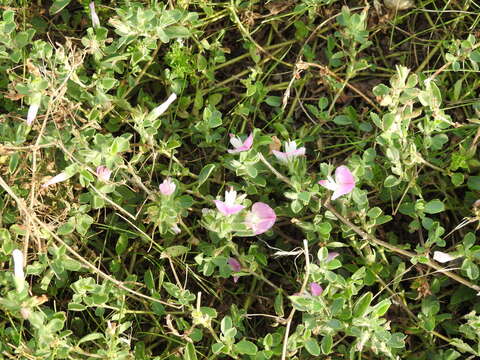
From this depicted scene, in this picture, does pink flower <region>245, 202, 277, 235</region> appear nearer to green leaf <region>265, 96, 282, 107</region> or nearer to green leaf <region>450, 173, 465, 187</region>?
green leaf <region>265, 96, 282, 107</region>

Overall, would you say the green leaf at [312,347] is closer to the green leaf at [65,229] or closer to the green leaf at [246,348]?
the green leaf at [246,348]

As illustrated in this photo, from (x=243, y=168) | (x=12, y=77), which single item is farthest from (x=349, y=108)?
(x=12, y=77)

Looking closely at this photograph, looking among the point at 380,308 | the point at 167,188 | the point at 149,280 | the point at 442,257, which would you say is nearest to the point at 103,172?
the point at 167,188

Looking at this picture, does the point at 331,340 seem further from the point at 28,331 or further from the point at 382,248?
the point at 28,331

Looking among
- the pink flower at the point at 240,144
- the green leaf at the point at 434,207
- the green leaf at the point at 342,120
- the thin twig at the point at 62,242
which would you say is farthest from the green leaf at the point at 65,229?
the green leaf at the point at 434,207

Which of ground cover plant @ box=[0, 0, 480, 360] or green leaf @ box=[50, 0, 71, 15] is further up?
green leaf @ box=[50, 0, 71, 15]

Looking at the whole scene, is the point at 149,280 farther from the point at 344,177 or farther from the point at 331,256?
the point at 344,177

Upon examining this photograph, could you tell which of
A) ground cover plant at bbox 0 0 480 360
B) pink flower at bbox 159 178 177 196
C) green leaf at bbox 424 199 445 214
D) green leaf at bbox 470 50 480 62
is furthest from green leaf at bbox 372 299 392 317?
green leaf at bbox 470 50 480 62
